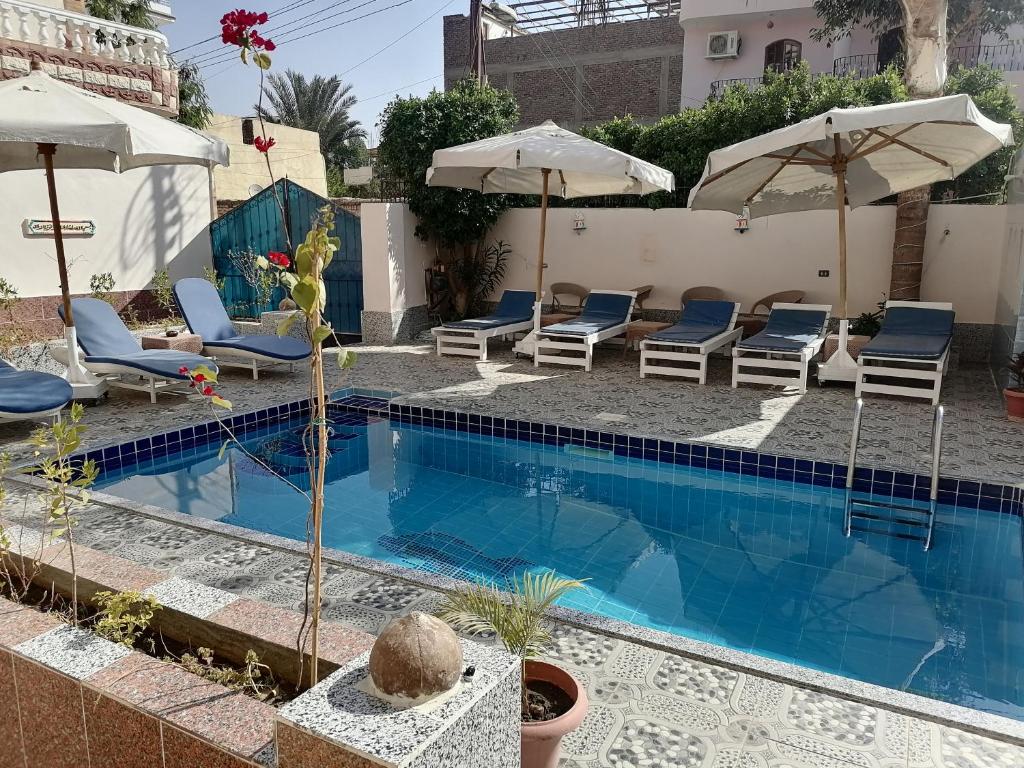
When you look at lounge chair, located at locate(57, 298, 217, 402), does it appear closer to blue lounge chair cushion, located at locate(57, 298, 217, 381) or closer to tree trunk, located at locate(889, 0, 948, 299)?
blue lounge chair cushion, located at locate(57, 298, 217, 381)

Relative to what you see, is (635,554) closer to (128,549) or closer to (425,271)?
(128,549)

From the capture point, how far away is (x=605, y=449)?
21.9ft

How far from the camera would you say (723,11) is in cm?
2406

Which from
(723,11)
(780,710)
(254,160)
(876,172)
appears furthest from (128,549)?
(723,11)

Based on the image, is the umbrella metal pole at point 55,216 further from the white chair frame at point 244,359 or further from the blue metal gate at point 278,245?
the blue metal gate at point 278,245

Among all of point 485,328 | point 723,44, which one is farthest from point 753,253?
point 723,44

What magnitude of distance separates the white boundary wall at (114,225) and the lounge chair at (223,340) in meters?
2.97

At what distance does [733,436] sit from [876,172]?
4.28 m

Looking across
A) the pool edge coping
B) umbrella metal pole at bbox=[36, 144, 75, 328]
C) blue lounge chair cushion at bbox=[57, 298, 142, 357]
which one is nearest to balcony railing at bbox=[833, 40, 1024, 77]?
blue lounge chair cushion at bbox=[57, 298, 142, 357]

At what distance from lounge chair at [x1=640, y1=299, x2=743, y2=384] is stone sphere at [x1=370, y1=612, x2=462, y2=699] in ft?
24.0

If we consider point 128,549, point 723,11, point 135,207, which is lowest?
point 128,549

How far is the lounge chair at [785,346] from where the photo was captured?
8242 mm

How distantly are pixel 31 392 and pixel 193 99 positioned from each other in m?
16.0

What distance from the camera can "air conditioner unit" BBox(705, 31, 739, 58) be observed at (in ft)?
80.7
